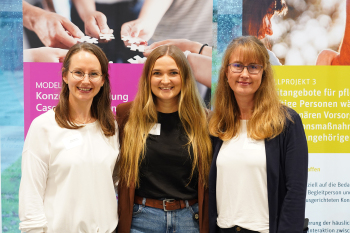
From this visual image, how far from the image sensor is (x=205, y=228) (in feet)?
6.81

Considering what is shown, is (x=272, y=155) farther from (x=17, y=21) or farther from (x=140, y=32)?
(x=17, y=21)

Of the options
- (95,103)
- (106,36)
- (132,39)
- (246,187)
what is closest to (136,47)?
(132,39)

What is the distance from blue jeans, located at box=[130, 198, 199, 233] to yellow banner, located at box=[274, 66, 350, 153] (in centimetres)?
170

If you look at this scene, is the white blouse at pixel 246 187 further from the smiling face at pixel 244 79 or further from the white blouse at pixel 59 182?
the white blouse at pixel 59 182

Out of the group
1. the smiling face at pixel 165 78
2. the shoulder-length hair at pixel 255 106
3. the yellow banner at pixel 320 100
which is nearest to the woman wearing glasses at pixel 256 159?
the shoulder-length hair at pixel 255 106

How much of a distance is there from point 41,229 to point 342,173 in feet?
9.42

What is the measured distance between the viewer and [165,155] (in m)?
2.05

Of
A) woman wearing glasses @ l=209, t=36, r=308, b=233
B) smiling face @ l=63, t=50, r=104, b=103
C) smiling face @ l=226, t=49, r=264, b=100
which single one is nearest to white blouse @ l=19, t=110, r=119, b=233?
smiling face @ l=63, t=50, r=104, b=103

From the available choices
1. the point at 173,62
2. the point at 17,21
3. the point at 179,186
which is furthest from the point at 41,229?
the point at 17,21

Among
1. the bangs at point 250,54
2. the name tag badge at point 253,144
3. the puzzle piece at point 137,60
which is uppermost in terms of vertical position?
the puzzle piece at point 137,60

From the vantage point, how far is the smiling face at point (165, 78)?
2.11 metres

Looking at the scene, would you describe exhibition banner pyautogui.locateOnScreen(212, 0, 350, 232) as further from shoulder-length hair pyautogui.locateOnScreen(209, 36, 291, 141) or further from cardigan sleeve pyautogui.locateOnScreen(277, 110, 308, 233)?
cardigan sleeve pyautogui.locateOnScreen(277, 110, 308, 233)

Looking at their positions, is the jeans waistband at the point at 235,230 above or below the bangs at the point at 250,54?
below

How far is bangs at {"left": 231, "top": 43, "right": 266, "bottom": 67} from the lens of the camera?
1.89 meters
